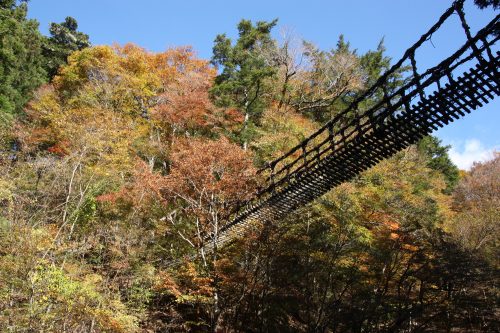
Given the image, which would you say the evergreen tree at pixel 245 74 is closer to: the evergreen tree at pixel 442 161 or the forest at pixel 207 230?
the forest at pixel 207 230

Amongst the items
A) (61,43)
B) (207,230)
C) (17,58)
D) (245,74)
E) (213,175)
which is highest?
(61,43)

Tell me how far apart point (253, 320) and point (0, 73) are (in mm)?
16272

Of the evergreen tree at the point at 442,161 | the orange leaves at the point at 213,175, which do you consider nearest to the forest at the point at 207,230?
the orange leaves at the point at 213,175

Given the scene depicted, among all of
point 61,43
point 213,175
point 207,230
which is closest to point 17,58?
point 61,43

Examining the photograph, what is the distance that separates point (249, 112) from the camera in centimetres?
1844

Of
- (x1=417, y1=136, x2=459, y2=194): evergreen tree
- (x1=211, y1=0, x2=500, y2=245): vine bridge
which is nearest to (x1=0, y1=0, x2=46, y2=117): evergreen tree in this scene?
(x1=211, y1=0, x2=500, y2=245): vine bridge

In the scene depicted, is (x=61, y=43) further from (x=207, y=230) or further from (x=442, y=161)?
(x=442, y=161)

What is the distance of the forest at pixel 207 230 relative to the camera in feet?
30.7

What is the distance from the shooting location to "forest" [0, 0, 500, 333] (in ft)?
30.7

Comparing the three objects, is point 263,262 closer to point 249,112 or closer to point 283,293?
point 283,293

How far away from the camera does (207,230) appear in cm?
1001

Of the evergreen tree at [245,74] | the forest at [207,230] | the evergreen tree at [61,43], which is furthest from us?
the evergreen tree at [61,43]

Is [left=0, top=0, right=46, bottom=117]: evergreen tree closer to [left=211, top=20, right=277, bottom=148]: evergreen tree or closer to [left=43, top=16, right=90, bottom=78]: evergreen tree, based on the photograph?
[left=43, top=16, right=90, bottom=78]: evergreen tree

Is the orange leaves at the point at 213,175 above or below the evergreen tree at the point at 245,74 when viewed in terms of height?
below
